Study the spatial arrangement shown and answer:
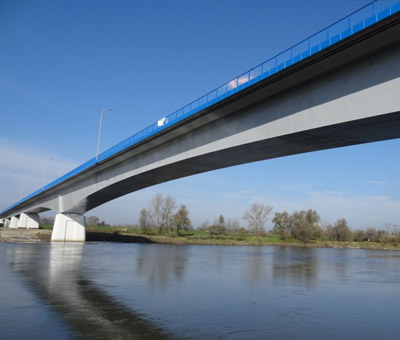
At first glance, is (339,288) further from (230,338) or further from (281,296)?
(230,338)

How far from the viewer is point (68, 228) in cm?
5166

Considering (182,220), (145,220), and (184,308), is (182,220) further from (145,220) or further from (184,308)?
(184,308)

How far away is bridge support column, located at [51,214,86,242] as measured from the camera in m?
50.4

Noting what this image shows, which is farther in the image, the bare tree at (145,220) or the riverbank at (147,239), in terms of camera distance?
the bare tree at (145,220)

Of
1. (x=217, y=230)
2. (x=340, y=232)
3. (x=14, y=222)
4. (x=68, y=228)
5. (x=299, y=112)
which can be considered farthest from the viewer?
(x=340, y=232)

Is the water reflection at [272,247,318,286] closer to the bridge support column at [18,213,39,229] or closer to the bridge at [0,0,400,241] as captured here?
the bridge at [0,0,400,241]

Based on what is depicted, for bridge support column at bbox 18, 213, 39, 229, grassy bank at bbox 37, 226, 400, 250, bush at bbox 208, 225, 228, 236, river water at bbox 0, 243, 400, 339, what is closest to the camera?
river water at bbox 0, 243, 400, 339

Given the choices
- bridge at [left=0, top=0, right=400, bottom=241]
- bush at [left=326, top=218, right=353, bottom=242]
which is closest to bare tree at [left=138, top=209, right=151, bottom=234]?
bush at [left=326, top=218, right=353, bottom=242]

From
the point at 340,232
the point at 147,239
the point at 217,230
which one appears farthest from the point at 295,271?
the point at 340,232

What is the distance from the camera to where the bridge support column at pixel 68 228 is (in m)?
50.4

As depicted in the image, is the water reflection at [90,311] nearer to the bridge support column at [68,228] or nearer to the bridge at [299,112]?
the bridge at [299,112]

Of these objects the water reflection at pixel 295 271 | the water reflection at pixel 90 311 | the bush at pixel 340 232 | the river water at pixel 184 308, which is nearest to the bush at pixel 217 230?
the bush at pixel 340 232

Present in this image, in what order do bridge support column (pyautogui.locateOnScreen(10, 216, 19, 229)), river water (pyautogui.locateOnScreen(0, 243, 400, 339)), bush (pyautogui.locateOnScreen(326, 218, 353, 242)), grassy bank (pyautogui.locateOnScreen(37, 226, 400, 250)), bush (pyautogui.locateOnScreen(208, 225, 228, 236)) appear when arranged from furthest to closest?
bush (pyautogui.locateOnScreen(326, 218, 353, 242)) < bridge support column (pyautogui.locateOnScreen(10, 216, 19, 229)) < bush (pyautogui.locateOnScreen(208, 225, 228, 236)) < grassy bank (pyautogui.locateOnScreen(37, 226, 400, 250)) < river water (pyautogui.locateOnScreen(0, 243, 400, 339))

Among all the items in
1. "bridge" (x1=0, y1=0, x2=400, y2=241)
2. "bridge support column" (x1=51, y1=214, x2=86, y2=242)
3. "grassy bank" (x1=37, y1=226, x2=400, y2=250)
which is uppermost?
"bridge" (x1=0, y1=0, x2=400, y2=241)
